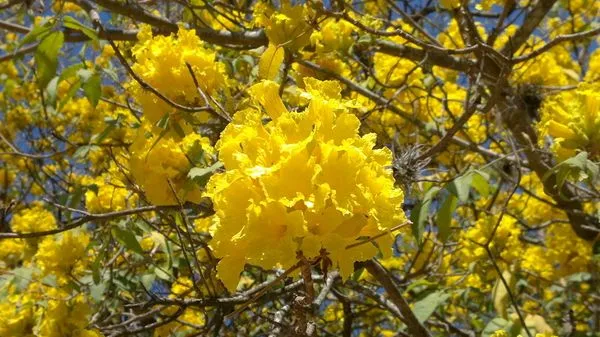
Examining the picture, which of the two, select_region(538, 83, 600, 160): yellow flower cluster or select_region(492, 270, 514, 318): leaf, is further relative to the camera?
select_region(492, 270, 514, 318): leaf

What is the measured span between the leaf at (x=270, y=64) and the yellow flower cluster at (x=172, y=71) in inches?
9.9

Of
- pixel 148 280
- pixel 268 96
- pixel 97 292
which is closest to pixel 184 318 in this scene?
pixel 148 280

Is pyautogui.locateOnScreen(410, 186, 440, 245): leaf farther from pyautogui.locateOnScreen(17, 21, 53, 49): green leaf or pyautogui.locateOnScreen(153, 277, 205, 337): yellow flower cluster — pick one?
pyautogui.locateOnScreen(17, 21, 53, 49): green leaf

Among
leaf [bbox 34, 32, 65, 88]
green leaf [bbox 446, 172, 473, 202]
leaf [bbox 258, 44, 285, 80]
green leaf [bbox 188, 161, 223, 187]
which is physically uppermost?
leaf [bbox 34, 32, 65, 88]

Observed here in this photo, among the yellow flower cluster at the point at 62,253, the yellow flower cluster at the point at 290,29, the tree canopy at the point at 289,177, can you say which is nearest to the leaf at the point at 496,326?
the tree canopy at the point at 289,177

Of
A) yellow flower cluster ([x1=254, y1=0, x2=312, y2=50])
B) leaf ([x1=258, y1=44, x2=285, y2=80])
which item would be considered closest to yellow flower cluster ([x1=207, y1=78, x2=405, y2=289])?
leaf ([x1=258, y1=44, x2=285, y2=80])

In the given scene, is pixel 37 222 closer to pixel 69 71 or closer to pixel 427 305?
pixel 69 71

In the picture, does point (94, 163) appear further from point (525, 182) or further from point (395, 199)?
point (395, 199)

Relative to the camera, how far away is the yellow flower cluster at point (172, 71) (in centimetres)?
175

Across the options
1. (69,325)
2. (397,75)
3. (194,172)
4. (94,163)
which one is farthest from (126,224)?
(94,163)

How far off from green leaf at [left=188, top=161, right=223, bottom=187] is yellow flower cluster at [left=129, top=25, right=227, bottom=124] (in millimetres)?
166

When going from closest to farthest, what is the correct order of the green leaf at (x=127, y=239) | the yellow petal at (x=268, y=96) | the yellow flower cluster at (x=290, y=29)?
the yellow petal at (x=268, y=96) < the yellow flower cluster at (x=290, y=29) < the green leaf at (x=127, y=239)

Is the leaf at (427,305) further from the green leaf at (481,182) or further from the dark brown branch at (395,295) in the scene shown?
the green leaf at (481,182)

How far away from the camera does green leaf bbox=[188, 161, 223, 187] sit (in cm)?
163
